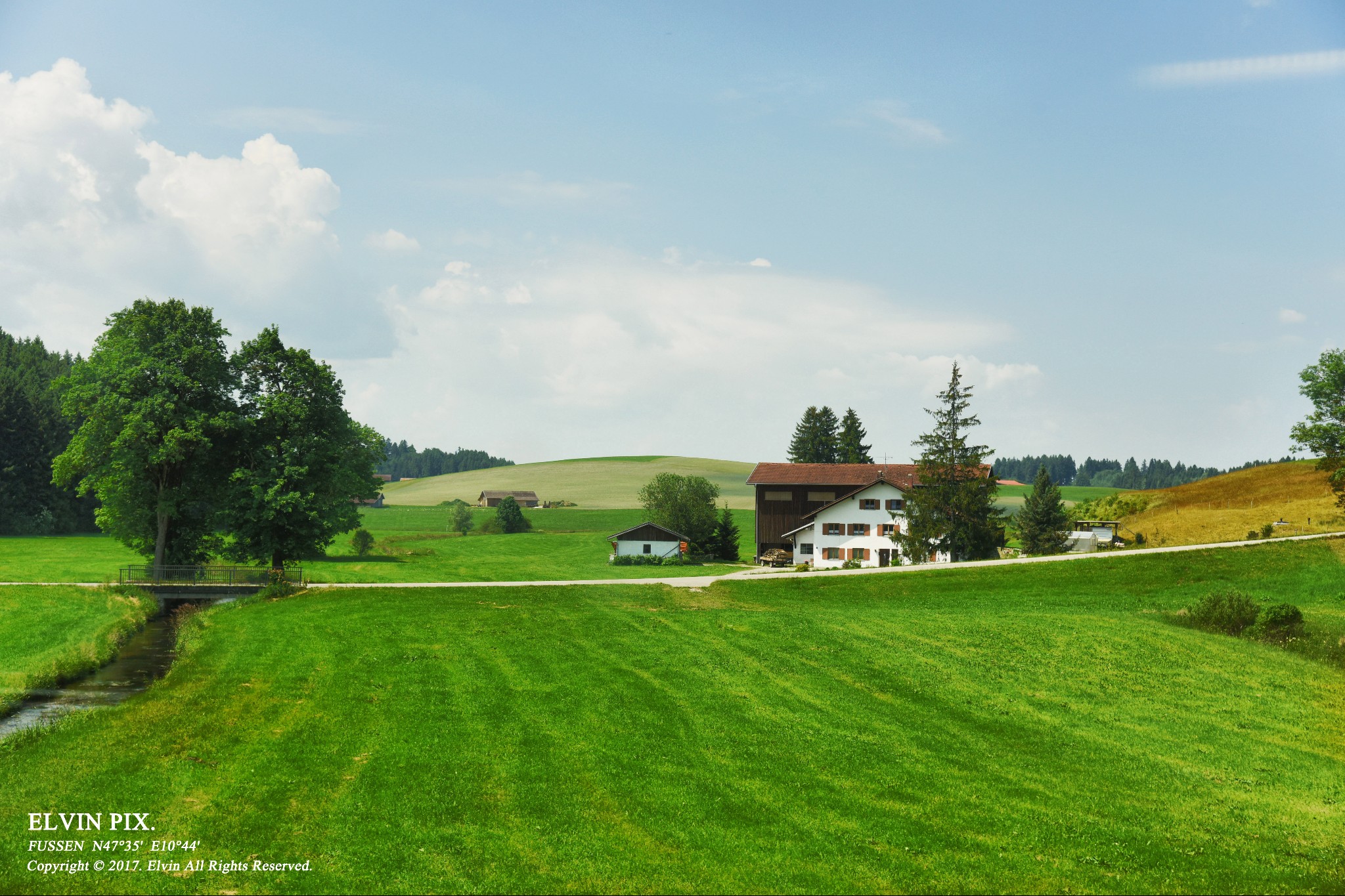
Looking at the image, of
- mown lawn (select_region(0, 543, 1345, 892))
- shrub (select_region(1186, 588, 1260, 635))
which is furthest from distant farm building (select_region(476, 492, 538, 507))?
shrub (select_region(1186, 588, 1260, 635))

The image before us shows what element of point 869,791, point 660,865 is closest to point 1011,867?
point 869,791

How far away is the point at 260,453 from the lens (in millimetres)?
57469

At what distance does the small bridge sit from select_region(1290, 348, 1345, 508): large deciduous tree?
228 ft

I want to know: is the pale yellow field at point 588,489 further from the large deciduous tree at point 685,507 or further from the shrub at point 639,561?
the shrub at point 639,561

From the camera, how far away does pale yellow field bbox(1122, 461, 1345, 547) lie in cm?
6750

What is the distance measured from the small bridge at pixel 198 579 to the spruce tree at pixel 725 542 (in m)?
51.0

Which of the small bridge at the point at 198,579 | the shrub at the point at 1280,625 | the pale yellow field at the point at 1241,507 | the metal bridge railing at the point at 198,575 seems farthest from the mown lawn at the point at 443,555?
the shrub at the point at 1280,625

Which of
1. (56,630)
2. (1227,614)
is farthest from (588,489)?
(1227,614)

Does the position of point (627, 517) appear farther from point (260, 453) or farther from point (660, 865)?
point (660, 865)

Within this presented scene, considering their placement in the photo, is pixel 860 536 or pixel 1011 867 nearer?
pixel 1011 867

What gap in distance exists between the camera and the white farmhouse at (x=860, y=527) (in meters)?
79.3

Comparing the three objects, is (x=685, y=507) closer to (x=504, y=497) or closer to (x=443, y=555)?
(x=443, y=555)

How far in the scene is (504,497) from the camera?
559ft

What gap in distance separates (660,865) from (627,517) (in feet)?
Answer: 422
